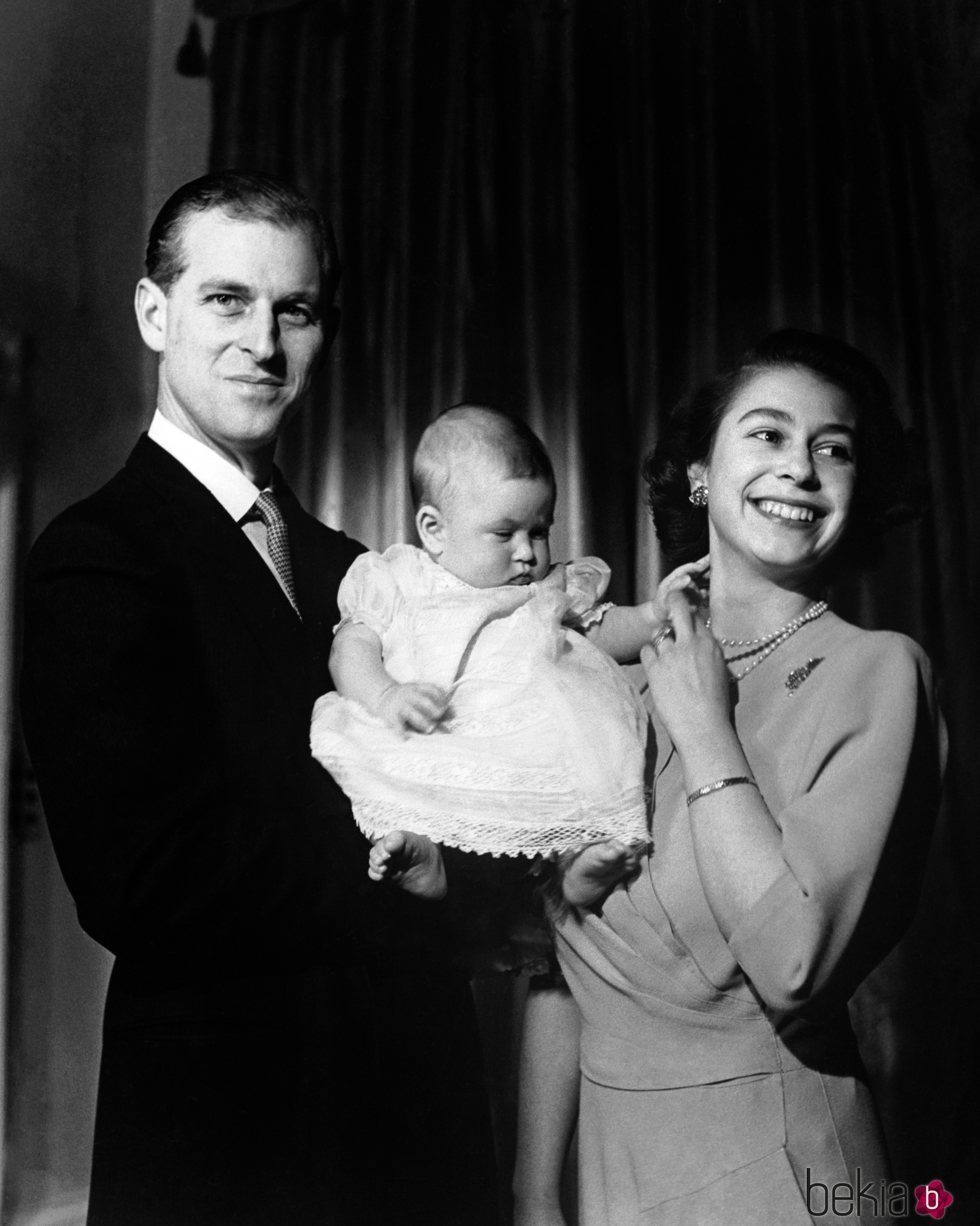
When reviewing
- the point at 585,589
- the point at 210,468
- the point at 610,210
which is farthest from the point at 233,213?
the point at 585,589

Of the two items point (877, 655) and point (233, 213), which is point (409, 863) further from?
point (233, 213)

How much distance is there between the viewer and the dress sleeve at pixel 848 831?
134 centimetres

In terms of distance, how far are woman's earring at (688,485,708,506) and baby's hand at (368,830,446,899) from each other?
587mm

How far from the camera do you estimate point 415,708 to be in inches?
55.1

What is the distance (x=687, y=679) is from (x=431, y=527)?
383mm

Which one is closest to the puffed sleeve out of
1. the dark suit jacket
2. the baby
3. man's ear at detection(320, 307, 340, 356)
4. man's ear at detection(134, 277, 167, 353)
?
the baby

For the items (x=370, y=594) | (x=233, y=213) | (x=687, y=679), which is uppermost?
(x=233, y=213)

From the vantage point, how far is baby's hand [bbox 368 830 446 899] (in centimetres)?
135

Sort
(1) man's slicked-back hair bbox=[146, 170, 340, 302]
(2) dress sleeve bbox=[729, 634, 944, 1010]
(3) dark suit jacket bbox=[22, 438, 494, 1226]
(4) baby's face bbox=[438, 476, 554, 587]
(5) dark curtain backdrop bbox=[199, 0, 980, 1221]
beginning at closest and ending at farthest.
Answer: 1. (2) dress sleeve bbox=[729, 634, 944, 1010]
2. (3) dark suit jacket bbox=[22, 438, 494, 1226]
3. (4) baby's face bbox=[438, 476, 554, 587]
4. (1) man's slicked-back hair bbox=[146, 170, 340, 302]
5. (5) dark curtain backdrop bbox=[199, 0, 980, 1221]

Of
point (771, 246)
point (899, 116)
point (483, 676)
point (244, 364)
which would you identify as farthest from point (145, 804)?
point (899, 116)

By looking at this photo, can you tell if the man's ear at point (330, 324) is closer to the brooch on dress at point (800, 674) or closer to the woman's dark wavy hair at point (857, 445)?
the woman's dark wavy hair at point (857, 445)

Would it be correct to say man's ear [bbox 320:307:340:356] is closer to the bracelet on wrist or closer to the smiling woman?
the smiling woman

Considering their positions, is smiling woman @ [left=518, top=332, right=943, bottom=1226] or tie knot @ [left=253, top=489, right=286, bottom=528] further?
tie knot @ [left=253, top=489, right=286, bottom=528]

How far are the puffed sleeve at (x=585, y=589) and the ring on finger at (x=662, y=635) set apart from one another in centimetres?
8
